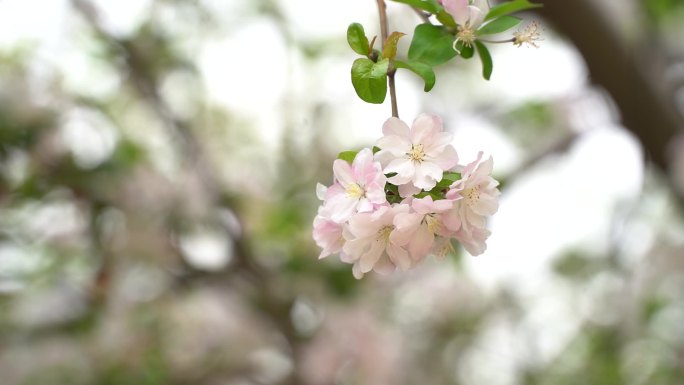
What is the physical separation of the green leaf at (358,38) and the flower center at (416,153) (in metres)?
0.08

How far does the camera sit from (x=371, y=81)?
47 cm

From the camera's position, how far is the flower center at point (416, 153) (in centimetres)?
45

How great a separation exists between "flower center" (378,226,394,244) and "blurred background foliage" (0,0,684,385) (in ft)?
3.84

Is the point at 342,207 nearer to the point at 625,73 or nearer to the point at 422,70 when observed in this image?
the point at 422,70

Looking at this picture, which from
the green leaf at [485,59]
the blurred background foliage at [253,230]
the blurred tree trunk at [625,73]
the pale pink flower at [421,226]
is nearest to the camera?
the pale pink flower at [421,226]

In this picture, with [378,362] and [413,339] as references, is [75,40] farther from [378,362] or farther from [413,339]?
[413,339]

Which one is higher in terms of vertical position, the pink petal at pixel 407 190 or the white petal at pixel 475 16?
the white petal at pixel 475 16

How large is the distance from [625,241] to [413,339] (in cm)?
99

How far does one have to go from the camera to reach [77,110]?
202 centimetres

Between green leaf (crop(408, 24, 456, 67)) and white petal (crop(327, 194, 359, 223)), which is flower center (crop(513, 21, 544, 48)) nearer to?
green leaf (crop(408, 24, 456, 67))

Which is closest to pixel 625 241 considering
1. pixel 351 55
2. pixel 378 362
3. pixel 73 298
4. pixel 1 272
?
pixel 378 362

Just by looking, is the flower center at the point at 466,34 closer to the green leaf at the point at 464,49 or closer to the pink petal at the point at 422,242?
the green leaf at the point at 464,49

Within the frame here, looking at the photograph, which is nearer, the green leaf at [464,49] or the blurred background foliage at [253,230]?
the green leaf at [464,49]

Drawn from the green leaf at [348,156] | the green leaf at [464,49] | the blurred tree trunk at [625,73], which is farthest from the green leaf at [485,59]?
the blurred tree trunk at [625,73]
